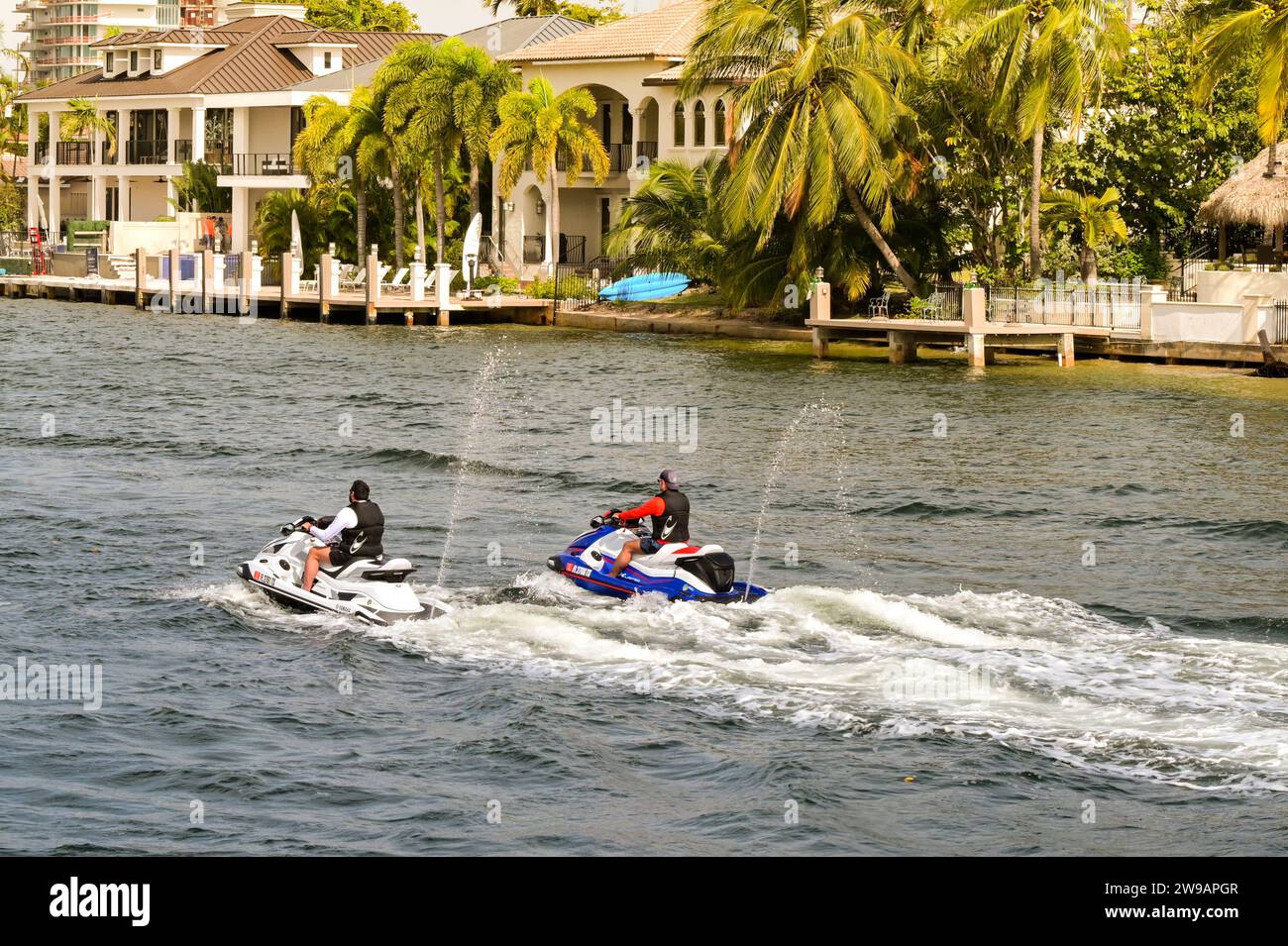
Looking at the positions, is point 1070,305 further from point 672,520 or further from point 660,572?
point 660,572

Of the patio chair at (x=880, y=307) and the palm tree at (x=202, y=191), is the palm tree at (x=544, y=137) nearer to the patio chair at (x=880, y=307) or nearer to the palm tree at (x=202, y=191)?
the patio chair at (x=880, y=307)

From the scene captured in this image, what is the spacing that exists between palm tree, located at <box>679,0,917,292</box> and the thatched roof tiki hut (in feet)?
32.2

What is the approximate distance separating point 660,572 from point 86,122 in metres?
80.9

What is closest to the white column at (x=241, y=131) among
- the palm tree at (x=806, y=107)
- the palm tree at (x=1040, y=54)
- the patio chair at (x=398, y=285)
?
the patio chair at (x=398, y=285)

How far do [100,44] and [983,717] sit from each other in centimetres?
9422

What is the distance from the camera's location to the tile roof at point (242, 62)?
90188 millimetres

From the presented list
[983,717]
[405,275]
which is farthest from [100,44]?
[983,717]

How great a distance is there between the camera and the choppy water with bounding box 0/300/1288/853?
566 inches

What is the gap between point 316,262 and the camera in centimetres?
7938

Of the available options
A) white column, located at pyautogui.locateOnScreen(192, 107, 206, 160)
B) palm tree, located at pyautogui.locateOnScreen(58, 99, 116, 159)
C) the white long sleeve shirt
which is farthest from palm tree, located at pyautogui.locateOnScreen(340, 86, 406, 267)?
the white long sleeve shirt

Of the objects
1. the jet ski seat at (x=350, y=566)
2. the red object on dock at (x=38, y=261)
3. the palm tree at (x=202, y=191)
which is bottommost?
the jet ski seat at (x=350, y=566)

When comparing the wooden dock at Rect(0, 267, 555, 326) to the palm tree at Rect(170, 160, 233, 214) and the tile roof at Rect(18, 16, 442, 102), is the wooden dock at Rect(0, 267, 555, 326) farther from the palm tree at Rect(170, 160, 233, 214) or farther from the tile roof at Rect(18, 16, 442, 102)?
the tile roof at Rect(18, 16, 442, 102)

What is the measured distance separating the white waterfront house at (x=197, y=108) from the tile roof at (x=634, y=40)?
13.2 meters

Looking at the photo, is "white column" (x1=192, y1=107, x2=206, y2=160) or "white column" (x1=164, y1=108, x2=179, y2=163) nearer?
"white column" (x1=192, y1=107, x2=206, y2=160)
